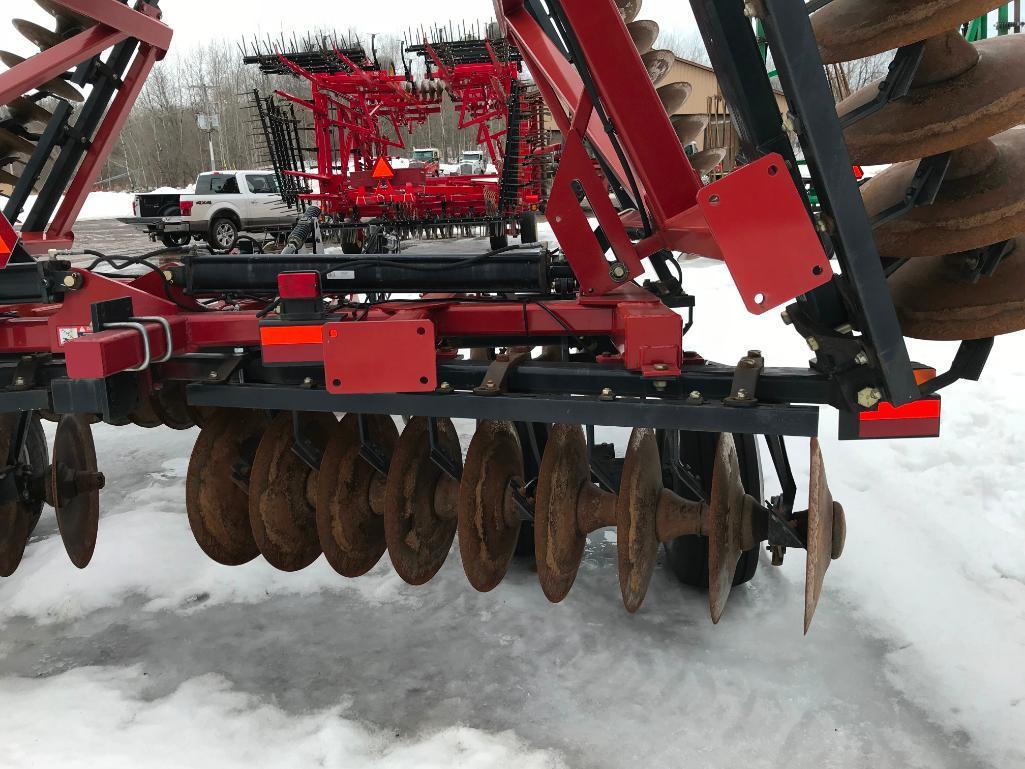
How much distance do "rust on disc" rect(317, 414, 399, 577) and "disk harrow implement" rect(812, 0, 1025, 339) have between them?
1878 mm

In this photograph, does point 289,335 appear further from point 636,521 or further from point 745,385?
point 745,385

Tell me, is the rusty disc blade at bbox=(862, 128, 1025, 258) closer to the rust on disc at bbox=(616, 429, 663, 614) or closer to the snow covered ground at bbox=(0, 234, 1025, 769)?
the rust on disc at bbox=(616, 429, 663, 614)

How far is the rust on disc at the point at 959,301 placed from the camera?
2.03 metres

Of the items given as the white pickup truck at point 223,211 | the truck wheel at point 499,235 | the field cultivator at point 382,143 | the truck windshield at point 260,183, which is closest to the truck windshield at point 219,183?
the white pickup truck at point 223,211

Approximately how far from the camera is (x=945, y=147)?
1841 millimetres

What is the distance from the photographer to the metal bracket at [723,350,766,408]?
2191 mm

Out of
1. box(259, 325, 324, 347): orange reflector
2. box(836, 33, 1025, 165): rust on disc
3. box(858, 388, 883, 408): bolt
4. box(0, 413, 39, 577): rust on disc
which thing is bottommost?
box(0, 413, 39, 577): rust on disc

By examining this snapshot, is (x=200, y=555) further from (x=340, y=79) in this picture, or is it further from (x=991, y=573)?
(x=340, y=79)

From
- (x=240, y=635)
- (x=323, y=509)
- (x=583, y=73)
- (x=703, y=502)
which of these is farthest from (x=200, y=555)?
(x=583, y=73)

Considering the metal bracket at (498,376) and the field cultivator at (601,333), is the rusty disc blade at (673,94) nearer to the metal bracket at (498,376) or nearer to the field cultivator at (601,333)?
the field cultivator at (601,333)

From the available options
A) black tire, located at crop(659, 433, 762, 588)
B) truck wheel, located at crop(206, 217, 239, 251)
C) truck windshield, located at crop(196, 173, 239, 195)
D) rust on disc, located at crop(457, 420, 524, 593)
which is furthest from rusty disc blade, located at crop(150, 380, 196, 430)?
truck windshield, located at crop(196, 173, 239, 195)

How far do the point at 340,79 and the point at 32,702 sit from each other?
44.4 feet

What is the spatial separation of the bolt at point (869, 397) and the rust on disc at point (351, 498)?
5.61 feet

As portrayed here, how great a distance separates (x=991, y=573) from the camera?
10.6 ft
